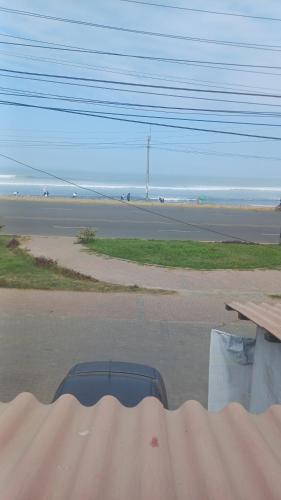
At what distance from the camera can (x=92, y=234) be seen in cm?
2358

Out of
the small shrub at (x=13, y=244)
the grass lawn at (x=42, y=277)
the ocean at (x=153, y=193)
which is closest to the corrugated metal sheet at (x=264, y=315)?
the grass lawn at (x=42, y=277)

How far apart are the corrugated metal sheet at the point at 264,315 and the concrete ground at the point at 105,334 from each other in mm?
1993

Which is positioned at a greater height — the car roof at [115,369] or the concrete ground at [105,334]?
the car roof at [115,369]

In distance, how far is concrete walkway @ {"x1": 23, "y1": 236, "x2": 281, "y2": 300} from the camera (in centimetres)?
1546

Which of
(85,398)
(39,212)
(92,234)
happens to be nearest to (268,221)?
(39,212)

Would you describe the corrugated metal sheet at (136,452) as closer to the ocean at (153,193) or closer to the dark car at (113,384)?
the dark car at (113,384)

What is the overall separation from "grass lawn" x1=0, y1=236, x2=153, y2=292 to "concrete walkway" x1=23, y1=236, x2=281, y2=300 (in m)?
0.65

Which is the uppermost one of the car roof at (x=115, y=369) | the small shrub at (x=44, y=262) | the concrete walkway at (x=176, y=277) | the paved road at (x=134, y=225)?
the paved road at (x=134, y=225)

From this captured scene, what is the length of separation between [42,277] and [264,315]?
1118cm

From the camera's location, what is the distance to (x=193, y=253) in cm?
2062

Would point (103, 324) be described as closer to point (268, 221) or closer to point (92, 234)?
point (92, 234)

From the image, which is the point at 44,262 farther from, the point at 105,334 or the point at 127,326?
the point at 105,334

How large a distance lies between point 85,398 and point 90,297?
9.41 meters

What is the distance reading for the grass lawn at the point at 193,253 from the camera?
1883 centimetres
